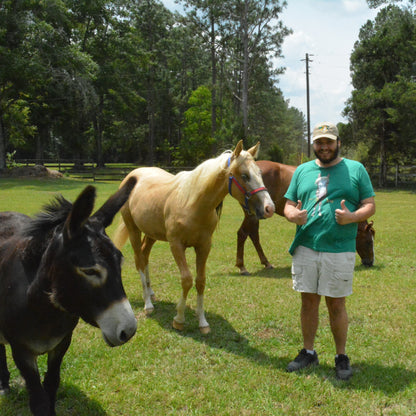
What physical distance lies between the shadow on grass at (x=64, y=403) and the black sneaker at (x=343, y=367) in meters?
2.09

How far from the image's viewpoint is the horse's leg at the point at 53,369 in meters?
2.69

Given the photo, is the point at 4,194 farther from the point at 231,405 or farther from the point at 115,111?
the point at 115,111

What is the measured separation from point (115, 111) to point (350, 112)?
80.8 ft

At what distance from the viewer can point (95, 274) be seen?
2.13 m

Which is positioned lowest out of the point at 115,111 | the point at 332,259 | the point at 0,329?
the point at 0,329

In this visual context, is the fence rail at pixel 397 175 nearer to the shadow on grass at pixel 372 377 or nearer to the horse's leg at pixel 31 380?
the shadow on grass at pixel 372 377

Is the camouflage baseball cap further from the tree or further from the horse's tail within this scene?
the tree

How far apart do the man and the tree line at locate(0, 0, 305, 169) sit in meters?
22.8

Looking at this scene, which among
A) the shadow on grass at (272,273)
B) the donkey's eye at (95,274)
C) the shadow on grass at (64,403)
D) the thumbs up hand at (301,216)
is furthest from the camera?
the shadow on grass at (272,273)

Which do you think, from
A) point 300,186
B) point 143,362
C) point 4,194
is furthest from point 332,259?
point 4,194

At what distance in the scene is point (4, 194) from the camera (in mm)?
18578

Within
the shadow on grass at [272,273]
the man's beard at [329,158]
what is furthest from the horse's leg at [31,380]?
the shadow on grass at [272,273]

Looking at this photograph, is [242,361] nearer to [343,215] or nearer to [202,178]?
[343,215]

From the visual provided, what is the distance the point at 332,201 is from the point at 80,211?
7.18 feet
